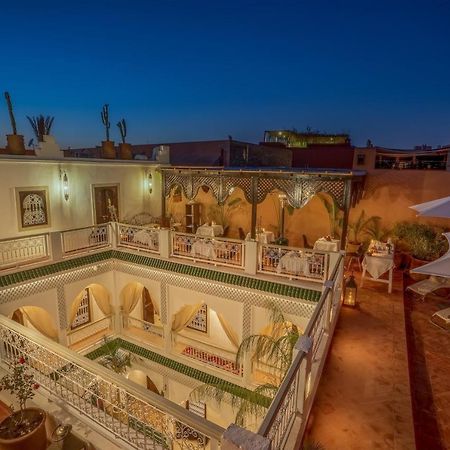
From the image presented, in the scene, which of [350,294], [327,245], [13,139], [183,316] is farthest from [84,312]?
[350,294]

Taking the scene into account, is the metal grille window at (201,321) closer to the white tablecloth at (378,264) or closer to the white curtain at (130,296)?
the white curtain at (130,296)

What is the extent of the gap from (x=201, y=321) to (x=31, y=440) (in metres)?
7.37

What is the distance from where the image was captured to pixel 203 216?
14828mm

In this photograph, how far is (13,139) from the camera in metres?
9.24

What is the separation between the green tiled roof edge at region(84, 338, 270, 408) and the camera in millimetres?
8768

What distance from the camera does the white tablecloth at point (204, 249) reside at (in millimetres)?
8586

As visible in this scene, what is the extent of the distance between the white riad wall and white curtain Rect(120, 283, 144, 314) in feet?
9.14

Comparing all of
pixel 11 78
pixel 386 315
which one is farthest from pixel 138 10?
pixel 11 78

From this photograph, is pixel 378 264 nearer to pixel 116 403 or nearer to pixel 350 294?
pixel 350 294

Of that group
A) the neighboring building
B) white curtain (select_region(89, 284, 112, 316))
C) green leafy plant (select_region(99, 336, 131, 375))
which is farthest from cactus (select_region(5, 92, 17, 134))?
the neighboring building

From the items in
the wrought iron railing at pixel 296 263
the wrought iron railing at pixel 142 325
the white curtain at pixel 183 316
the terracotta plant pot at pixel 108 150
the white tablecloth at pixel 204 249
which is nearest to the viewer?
the wrought iron railing at pixel 296 263

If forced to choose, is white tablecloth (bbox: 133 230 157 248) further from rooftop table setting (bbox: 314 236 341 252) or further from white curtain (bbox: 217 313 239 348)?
rooftop table setting (bbox: 314 236 341 252)

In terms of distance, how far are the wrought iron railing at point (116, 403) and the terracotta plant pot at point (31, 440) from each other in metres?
0.41

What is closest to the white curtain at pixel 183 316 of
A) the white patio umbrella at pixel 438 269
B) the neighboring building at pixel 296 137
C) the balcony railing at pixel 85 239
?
the balcony railing at pixel 85 239
